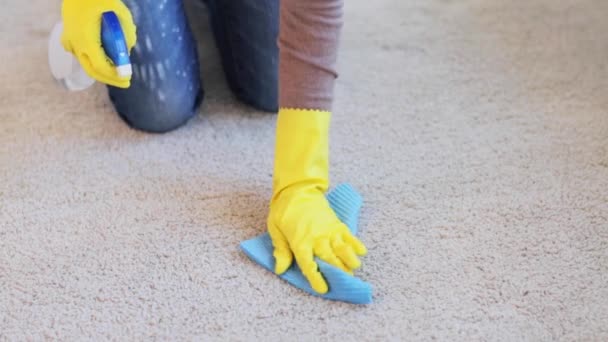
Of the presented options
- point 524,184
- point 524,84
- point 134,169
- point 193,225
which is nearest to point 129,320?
point 193,225

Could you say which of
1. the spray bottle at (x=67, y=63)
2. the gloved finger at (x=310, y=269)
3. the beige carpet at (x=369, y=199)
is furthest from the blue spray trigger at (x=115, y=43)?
the gloved finger at (x=310, y=269)

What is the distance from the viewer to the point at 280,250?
2.29 ft

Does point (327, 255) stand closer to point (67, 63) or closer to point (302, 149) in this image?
point (302, 149)

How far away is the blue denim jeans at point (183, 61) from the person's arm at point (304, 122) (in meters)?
0.16

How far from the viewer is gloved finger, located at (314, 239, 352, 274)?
0.67 metres

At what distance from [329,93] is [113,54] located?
25 cm

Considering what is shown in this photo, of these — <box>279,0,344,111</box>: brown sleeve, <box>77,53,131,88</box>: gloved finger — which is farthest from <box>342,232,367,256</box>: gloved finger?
<box>77,53,131,88</box>: gloved finger

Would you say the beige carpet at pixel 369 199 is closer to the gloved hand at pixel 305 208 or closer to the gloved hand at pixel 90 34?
the gloved hand at pixel 305 208

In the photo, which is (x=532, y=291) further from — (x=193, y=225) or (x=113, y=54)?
(x=113, y=54)

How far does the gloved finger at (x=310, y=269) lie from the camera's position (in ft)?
2.16

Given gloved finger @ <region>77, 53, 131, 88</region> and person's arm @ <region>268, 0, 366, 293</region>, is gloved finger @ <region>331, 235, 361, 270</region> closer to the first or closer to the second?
person's arm @ <region>268, 0, 366, 293</region>

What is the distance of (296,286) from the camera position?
0.68 meters

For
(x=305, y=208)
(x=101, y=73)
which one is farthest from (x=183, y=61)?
(x=305, y=208)

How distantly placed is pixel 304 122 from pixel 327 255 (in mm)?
161
